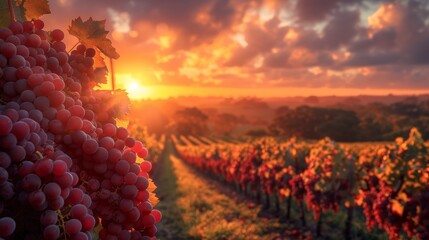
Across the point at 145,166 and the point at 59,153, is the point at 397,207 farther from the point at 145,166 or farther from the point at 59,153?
the point at 59,153

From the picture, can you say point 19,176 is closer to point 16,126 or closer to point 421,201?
point 16,126

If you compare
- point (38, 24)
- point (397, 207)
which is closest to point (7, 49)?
point (38, 24)

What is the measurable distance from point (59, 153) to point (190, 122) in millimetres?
126472

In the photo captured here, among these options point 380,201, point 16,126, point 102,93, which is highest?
point 102,93

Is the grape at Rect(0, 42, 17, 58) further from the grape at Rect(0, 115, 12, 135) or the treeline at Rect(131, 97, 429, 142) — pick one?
the treeline at Rect(131, 97, 429, 142)

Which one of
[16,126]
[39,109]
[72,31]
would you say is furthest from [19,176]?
[72,31]

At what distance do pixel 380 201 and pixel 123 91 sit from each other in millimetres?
9464

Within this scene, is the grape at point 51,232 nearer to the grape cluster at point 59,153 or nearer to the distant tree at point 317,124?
the grape cluster at point 59,153

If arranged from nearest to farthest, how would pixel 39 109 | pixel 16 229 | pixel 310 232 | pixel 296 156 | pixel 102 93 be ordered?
pixel 16 229 → pixel 39 109 → pixel 102 93 → pixel 310 232 → pixel 296 156

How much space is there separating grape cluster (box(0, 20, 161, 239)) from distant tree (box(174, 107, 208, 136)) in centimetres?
12213

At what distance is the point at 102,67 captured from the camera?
213 cm

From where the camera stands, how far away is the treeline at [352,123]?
262ft

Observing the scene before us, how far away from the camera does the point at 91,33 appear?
1973mm

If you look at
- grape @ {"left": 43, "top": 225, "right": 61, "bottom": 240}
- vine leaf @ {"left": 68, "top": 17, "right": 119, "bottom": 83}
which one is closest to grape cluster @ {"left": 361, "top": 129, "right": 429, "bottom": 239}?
vine leaf @ {"left": 68, "top": 17, "right": 119, "bottom": 83}
